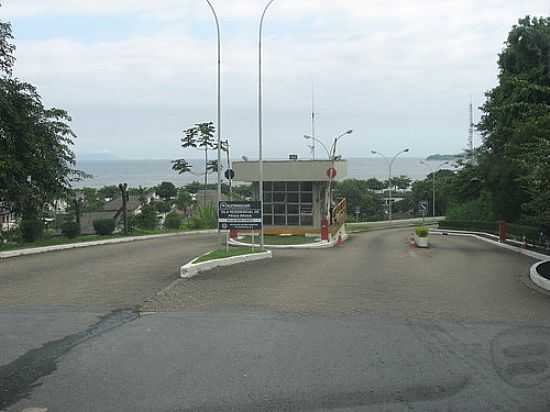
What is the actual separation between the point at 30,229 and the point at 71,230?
10.5ft

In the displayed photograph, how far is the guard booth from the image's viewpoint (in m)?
38.7

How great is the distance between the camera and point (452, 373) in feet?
23.9

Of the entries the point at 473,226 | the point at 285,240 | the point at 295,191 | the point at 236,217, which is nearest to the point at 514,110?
the point at 285,240

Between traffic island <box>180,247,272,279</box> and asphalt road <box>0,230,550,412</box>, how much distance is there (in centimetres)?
168

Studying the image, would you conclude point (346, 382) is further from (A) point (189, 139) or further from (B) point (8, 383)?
(A) point (189, 139)

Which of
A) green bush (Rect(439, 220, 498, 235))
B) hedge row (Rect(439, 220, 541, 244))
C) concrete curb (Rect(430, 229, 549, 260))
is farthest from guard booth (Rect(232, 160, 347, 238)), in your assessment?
green bush (Rect(439, 220, 498, 235))

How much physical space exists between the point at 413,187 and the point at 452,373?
98.7 metres

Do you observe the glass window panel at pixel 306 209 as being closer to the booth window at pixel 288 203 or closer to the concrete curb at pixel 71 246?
the booth window at pixel 288 203

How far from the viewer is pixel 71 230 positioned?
99.9ft

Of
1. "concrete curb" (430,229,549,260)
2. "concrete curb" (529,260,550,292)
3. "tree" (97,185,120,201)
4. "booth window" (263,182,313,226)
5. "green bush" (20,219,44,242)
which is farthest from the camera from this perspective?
"tree" (97,185,120,201)

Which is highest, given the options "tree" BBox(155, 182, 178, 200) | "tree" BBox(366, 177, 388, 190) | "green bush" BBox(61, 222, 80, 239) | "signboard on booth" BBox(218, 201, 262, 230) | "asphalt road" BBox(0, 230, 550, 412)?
"tree" BBox(366, 177, 388, 190)

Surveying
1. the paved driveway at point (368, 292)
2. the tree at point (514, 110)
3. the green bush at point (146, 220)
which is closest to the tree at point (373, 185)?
the tree at point (514, 110)

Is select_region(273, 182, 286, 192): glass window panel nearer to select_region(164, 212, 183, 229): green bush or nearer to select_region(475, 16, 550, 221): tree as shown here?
select_region(164, 212, 183, 229): green bush

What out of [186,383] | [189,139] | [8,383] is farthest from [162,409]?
[189,139]
